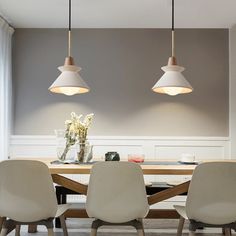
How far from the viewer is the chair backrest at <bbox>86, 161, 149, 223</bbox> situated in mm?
2287

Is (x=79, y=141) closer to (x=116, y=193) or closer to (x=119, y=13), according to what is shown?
(x=116, y=193)

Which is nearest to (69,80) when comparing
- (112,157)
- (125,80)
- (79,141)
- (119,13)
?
(79,141)

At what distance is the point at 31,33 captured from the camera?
15.4 feet

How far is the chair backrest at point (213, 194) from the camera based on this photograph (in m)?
2.26

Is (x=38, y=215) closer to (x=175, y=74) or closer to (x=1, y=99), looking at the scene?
(x=175, y=74)

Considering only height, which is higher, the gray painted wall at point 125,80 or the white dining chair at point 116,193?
the gray painted wall at point 125,80

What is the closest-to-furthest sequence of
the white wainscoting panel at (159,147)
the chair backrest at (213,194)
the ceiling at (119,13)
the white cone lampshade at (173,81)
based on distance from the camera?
the chair backrest at (213,194) < the white cone lampshade at (173,81) < the ceiling at (119,13) < the white wainscoting panel at (159,147)

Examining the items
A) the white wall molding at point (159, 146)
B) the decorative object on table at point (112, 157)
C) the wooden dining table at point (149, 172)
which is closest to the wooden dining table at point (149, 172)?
the wooden dining table at point (149, 172)

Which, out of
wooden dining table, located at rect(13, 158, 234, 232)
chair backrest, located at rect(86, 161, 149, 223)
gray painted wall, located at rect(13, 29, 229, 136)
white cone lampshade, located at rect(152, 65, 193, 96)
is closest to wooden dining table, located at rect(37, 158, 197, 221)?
wooden dining table, located at rect(13, 158, 234, 232)

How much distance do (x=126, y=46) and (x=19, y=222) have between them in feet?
9.85

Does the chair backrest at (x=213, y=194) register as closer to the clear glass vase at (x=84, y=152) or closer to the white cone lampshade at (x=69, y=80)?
the clear glass vase at (x=84, y=152)

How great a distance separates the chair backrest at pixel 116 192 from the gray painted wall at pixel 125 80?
7.63ft

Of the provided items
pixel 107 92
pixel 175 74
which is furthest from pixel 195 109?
pixel 175 74

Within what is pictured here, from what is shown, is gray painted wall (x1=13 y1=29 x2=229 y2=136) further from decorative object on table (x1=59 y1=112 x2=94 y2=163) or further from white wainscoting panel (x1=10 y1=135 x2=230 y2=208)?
decorative object on table (x1=59 y1=112 x2=94 y2=163)
